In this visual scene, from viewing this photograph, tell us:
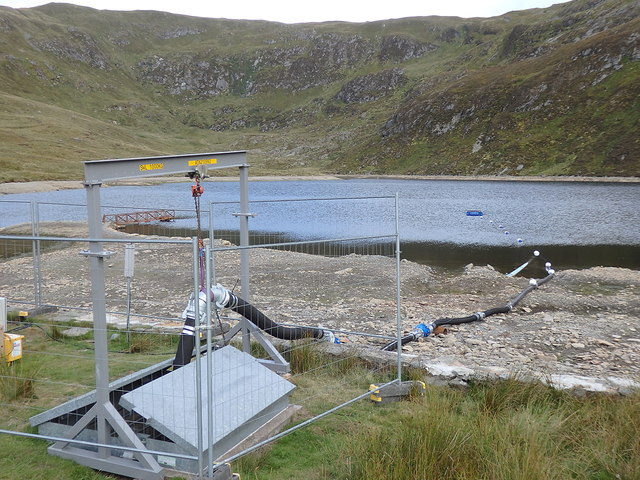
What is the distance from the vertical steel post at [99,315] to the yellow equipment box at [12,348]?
136 inches

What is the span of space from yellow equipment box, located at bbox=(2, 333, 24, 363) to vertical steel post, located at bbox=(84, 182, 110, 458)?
3443mm

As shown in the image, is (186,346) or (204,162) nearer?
(186,346)

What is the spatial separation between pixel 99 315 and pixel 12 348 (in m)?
3.77

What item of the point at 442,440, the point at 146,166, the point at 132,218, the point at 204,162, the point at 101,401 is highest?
the point at 204,162

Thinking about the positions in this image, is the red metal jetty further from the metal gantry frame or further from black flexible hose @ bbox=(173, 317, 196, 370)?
the metal gantry frame

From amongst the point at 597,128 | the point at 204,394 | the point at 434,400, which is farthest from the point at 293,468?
the point at 597,128

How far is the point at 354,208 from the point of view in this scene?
49.3 m

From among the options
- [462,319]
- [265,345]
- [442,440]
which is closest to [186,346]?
[265,345]

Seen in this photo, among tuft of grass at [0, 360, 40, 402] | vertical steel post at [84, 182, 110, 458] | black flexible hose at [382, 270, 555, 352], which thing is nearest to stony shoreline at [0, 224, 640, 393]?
black flexible hose at [382, 270, 555, 352]

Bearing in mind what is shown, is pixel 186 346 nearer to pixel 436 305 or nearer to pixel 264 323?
pixel 264 323

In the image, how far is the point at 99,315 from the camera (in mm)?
4809

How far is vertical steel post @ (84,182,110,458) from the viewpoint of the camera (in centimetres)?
475

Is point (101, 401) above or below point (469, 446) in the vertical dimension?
above

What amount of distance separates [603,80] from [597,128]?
670 inches
